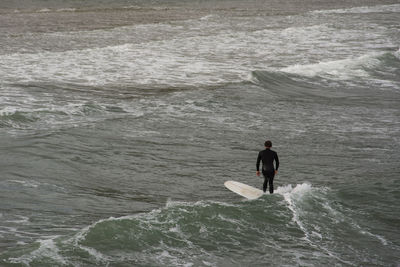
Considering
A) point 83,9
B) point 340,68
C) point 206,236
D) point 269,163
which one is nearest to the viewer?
point 206,236

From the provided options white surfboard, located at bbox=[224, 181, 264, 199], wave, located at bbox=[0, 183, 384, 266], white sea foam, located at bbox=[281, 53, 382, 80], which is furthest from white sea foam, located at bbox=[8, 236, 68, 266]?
white sea foam, located at bbox=[281, 53, 382, 80]

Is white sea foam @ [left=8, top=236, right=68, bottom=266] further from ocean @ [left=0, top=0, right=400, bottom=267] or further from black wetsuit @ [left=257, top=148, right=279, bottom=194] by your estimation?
black wetsuit @ [left=257, top=148, right=279, bottom=194]

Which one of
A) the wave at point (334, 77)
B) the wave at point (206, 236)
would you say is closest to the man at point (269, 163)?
the wave at point (206, 236)

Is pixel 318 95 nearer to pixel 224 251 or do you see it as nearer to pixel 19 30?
pixel 224 251

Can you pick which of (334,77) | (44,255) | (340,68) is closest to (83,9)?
(340,68)

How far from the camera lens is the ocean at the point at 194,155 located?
1145 cm

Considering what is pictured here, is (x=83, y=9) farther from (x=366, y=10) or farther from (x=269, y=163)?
(x=269, y=163)

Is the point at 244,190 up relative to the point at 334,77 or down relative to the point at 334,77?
down

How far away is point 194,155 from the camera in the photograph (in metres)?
17.1

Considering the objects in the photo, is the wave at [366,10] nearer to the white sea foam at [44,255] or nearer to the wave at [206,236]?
the wave at [206,236]

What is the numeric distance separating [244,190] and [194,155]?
3432 mm

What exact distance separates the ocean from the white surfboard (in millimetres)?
188

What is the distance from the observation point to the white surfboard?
1377 centimetres

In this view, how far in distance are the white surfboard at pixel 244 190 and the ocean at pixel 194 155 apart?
188 mm
